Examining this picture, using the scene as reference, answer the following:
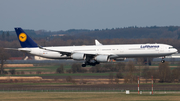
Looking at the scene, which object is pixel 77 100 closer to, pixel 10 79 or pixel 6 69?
pixel 10 79

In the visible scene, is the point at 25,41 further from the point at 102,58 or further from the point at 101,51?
the point at 102,58

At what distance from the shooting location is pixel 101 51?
2955 inches

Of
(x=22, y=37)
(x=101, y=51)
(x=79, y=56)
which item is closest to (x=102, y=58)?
(x=101, y=51)

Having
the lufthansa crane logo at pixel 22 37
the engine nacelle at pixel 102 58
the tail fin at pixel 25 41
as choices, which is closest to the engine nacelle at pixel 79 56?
the engine nacelle at pixel 102 58

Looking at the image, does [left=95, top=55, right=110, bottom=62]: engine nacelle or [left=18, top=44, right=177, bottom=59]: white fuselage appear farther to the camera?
[left=95, top=55, right=110, bottom=62]: engine nacelle

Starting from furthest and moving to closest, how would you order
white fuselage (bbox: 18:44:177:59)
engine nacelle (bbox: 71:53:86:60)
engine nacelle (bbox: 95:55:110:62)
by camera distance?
engine nacelle (bbox: 71:53:86:60), engine nacelle (bbox: 95:55:110:62), white fuselage (bbox: 18:44:177:59)

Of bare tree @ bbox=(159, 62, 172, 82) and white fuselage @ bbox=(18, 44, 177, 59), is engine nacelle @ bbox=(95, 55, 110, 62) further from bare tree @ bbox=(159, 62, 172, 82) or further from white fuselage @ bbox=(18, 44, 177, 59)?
bare tree @ bbox=(159, 62, 172, 82)

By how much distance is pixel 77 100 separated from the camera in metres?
53.8

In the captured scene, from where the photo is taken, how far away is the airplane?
71.7m

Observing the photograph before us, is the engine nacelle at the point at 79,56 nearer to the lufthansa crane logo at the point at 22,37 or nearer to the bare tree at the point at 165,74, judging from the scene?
the lufthansa crane logo at the point at 22,37

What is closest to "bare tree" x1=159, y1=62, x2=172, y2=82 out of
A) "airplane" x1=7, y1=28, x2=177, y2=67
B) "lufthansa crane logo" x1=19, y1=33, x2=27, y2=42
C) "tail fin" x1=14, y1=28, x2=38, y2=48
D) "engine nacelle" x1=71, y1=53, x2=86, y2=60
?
"airplane" x1=7, y1=28, x2=177, y2=67

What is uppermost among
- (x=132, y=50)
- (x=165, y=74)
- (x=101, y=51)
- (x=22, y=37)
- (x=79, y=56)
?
(x=22, y=37)

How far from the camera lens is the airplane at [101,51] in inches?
2822

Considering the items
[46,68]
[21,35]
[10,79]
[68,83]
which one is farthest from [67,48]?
[46,68]
